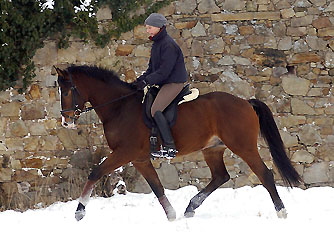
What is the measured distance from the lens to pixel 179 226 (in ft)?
16.8

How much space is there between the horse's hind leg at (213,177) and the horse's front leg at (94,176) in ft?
3.55

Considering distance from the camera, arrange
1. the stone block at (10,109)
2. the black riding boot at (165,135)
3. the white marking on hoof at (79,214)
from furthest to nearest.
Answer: the stone block at (10,109) → the black riding boot at (165,135) → the white marking on hoof at (79,214)

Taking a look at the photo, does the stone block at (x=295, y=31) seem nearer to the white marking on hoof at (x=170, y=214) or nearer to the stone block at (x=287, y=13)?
the stone block at (x=287, y=13)

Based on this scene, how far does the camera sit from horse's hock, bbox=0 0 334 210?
801 centimetres

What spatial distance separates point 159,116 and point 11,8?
11.0ft

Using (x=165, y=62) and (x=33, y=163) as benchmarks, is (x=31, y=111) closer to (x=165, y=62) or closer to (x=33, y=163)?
(x=33, y=163)

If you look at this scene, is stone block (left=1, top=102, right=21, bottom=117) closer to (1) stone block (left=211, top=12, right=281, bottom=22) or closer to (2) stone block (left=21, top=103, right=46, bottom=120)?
(2) stone block (left=21, top=103, right=46, bottom=120)

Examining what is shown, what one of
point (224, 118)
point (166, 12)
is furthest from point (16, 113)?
point (224, 118)

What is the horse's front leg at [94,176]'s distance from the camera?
544cm

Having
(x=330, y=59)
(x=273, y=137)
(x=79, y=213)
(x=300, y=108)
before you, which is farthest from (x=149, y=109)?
(x=330, y=59)

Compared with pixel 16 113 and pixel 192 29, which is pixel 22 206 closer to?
pixel 16 113

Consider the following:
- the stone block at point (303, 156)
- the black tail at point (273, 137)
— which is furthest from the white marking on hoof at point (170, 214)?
the stone block at point (303, 156)

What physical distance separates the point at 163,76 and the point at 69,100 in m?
1.06

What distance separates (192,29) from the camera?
26.9 ft
